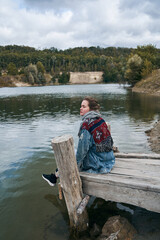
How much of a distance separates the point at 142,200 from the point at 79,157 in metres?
1.76

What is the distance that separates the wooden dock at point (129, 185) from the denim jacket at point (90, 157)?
0.57 ft

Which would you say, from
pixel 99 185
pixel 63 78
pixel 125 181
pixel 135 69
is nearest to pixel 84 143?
pixel 99 185

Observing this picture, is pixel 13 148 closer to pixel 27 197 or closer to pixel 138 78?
pixel 27 197

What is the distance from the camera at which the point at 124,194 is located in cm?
470

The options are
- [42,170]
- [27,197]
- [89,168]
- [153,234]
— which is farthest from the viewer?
[42,170]

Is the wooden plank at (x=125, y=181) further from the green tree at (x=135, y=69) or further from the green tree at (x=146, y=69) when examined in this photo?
the green tree at (x=135, y=69)

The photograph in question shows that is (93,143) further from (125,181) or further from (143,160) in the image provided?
(143,160)

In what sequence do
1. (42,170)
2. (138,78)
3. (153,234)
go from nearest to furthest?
(153,234) → (42,170) → (138,78)

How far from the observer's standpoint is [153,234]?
486cm

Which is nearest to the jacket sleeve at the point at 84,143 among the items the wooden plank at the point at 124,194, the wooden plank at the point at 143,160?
the wooden plank at the point at 124,194

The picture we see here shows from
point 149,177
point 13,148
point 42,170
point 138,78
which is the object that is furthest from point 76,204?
point 138,78

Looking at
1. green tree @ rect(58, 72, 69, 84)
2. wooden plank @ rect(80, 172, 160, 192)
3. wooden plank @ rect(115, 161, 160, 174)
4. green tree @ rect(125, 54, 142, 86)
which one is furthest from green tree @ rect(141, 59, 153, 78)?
green tree @ rect(58, 72, 69, 84)

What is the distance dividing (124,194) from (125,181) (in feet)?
1.00

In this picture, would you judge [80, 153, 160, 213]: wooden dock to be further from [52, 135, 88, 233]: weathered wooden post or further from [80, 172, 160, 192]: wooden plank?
[52, 135, 88, 233]: weathered wooden post
